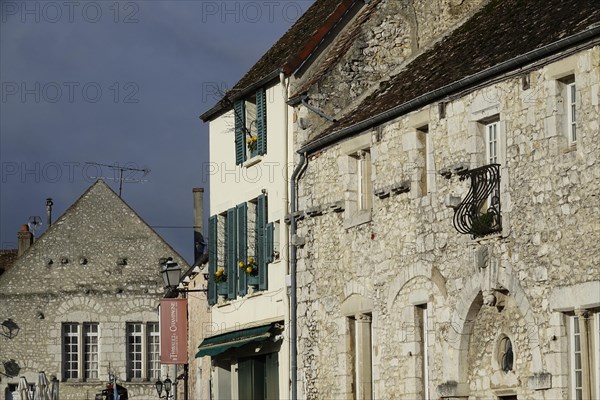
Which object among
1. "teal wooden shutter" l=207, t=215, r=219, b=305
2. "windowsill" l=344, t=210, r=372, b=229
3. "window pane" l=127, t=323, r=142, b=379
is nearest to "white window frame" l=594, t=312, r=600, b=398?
"windowsill" l=344, t=210, r=372, b=229

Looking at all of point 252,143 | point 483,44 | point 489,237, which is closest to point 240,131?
point 252,143

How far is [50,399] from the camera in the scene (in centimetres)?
3381

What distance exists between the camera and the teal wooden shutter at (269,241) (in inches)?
1016

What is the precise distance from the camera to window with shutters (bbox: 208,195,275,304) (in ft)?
86.2

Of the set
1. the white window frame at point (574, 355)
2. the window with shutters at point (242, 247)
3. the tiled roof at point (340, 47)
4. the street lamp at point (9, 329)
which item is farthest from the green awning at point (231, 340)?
the street lamp at point (9, 329)

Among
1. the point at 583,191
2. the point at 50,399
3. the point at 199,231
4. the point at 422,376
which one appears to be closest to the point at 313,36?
the point at 422,376

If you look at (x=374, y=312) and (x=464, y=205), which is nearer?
(x=464, y=205)

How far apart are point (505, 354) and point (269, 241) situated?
26.3ft

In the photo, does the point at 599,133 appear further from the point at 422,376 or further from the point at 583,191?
the point at 422,376

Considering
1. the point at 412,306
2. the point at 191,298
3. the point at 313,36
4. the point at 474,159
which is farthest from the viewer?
the point at 191,298

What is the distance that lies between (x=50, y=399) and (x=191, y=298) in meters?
4.33

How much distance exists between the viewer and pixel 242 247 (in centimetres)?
2747

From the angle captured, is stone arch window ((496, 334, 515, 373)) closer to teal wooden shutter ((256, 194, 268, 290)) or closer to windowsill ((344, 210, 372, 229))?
windowsill ((344, 210, 372, 229))

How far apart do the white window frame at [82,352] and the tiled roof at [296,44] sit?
41.1 ft
